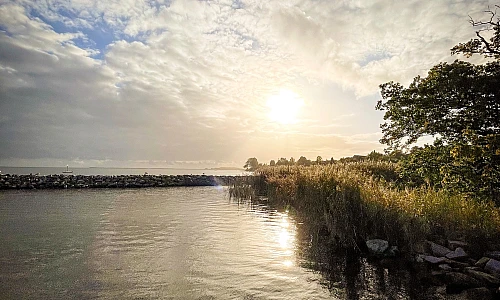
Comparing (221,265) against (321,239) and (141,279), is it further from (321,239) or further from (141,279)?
(321,239)

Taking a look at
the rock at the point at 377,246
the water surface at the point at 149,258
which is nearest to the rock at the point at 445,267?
the rock at the point at 377,246

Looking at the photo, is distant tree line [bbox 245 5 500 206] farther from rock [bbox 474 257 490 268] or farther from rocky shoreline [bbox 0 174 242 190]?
rocky shoreline [bbox 0 174 242 190]

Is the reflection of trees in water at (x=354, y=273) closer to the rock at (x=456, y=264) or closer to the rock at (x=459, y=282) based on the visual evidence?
the rock at (x=459, y=282)

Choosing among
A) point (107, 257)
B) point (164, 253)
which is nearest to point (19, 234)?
point (107, 257)

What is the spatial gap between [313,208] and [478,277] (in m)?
7.61

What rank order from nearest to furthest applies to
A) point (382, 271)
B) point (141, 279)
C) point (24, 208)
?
point (141, 279) → point (382, 271) → point (24, 208)

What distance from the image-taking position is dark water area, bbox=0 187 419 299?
21.2ft

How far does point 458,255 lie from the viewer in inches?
324

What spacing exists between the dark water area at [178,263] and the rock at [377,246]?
0.64 metres

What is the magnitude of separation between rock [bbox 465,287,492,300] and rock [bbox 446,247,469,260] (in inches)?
59.8

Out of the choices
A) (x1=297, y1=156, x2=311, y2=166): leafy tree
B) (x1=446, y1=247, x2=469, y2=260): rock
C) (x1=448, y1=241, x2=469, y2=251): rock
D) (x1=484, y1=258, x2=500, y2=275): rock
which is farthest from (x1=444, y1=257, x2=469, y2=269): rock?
(x1=297, y1=156, x2=311, y2=166): leafy tree

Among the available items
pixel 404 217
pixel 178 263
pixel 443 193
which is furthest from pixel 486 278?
pixel 178 263

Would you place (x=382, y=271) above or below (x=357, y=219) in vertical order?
below

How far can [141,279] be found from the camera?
6.98 metres
